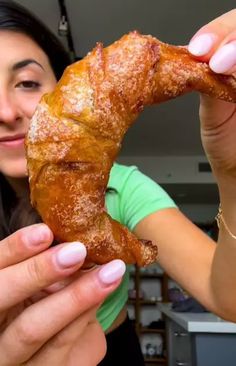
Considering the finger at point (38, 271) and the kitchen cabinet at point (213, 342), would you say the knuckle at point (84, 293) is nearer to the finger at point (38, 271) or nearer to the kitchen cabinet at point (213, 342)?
the finger at point (38, 271)

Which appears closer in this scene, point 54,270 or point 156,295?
point 54,270

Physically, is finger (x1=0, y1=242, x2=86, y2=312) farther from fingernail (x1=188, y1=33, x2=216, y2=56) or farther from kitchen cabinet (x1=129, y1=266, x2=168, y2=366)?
kitchen cabinet (x1=129, y1=266, x2=168, y2=366)

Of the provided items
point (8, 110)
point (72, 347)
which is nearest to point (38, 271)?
point (72, 347)

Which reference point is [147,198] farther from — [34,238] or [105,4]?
[105,4]

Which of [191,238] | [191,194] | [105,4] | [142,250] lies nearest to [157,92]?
[142,250]

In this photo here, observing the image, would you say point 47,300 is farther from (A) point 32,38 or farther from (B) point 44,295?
(A) point 32,38

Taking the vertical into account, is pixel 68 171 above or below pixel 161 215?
above
